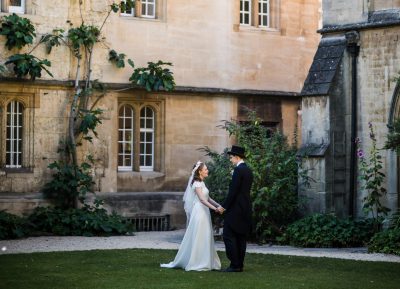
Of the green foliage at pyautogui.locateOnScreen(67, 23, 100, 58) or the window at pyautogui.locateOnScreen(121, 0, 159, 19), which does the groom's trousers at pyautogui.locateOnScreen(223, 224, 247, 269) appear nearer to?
the green foliage at pyautogui.locateOnScreen(67, 23, 100, 58)

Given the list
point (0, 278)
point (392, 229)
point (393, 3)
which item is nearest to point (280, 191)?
point (392, 229)

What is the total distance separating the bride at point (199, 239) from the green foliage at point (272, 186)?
13.0 ft

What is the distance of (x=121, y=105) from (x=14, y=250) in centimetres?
682

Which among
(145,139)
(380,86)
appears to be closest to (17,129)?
(145,139)

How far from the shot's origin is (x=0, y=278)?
14.6 meters

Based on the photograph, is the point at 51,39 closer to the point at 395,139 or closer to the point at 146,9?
the point at 146,9

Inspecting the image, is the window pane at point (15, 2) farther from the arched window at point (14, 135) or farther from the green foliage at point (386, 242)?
the green foliage at point (386, 242)

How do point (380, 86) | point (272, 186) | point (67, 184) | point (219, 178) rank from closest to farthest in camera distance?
point (272, 186) < point (380, 86) < point (219, 178) < point (67, 184)

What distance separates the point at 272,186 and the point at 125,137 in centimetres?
563

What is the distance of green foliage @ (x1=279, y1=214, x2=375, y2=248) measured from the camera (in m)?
19.8

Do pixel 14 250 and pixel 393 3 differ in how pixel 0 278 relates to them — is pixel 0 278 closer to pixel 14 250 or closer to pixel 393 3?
pixel 14 250

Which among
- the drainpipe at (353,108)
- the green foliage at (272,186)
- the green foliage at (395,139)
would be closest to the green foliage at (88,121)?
the green foliage at (272,186)

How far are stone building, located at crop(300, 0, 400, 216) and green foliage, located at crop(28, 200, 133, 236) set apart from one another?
4377mm

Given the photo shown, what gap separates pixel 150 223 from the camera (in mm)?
24797
